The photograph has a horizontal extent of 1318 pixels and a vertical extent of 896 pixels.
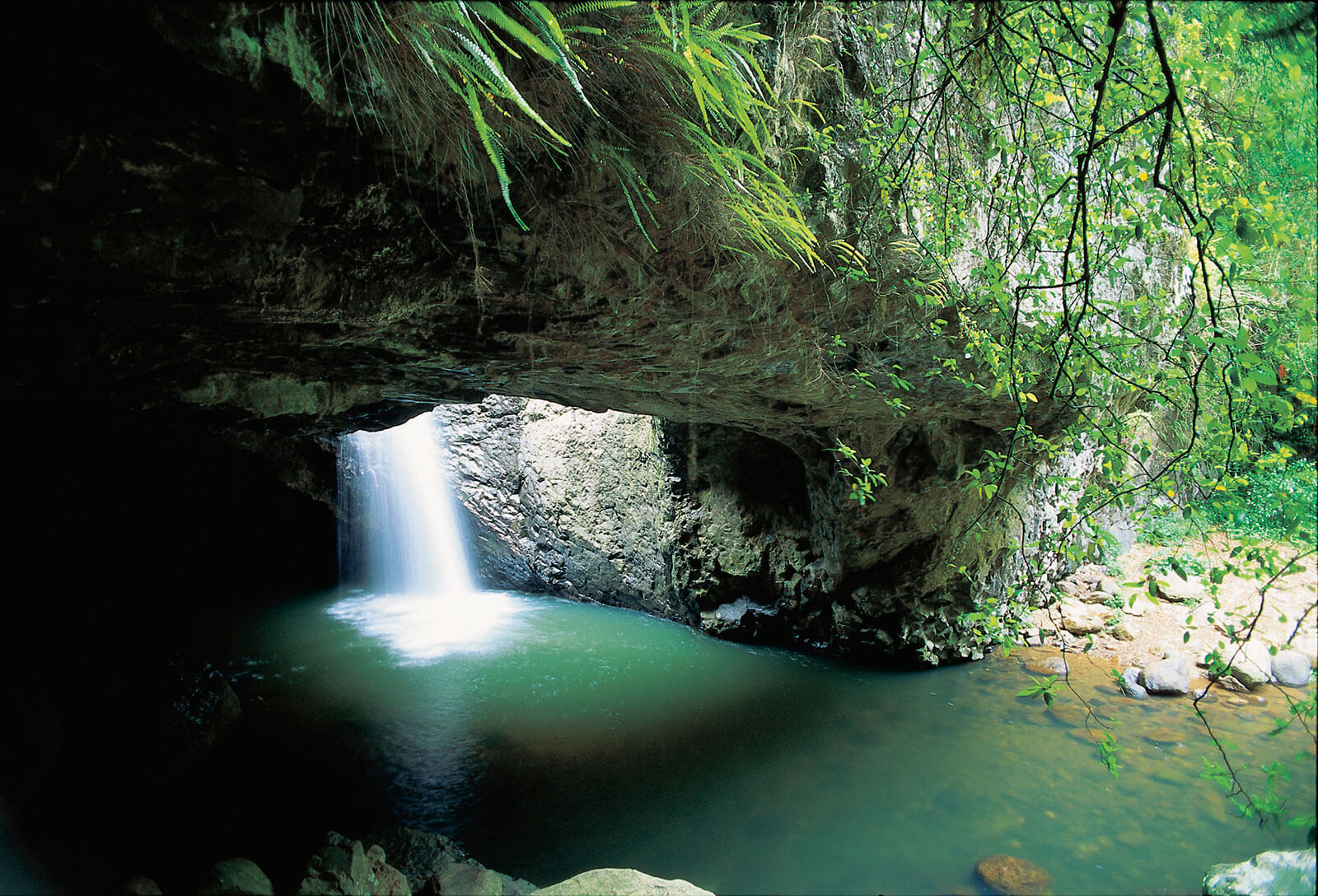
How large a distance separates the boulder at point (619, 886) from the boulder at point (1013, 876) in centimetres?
173

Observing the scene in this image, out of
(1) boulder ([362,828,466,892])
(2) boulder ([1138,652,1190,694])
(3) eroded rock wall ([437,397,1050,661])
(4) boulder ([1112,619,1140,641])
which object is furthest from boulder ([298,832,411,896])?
(4) boulder ([1112,619,1140,641])

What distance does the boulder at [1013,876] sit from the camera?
3.66 metres

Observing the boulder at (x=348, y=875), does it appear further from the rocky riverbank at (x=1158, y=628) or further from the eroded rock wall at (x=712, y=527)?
the eroded rock wall at (x=712, y=527)

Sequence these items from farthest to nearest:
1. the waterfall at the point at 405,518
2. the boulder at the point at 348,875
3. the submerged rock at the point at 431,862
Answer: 1. the waterfall at the point at 405,518
2. the submerged rock at the point at 431,862
3. the boulder at the point at 348,875

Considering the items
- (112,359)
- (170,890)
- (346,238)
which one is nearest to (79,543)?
(112,359)

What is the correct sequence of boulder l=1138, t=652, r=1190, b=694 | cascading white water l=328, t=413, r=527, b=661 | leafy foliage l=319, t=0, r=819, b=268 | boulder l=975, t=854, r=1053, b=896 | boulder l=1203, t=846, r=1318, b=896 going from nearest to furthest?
leafy foliage l=319, t=0, r=819, b=268 < boulder l=1203, t=846, r=1318, b=896 < boulder l=975, t=854, r=1053, b=896 < boulder l=1138, t=652, r=1190, b=694 < cascading white water l=328, t=413, r=527, b=661

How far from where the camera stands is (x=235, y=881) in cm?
266

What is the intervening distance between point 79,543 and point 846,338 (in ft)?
20.0

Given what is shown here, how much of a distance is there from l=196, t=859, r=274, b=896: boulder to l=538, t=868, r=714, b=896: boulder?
115cm

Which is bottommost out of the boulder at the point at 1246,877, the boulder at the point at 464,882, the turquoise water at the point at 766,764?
the turquoise water at the point at 766,764

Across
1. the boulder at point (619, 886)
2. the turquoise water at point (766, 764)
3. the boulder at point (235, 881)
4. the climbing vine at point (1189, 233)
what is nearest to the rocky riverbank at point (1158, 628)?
the turquoise water at point (766, 764)

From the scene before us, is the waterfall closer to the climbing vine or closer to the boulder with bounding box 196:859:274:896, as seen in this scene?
the boulder with bounding box 196:859:274:896

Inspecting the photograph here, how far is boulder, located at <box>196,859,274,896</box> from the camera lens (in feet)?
8.57

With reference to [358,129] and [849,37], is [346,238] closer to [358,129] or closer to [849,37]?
[358,129]
